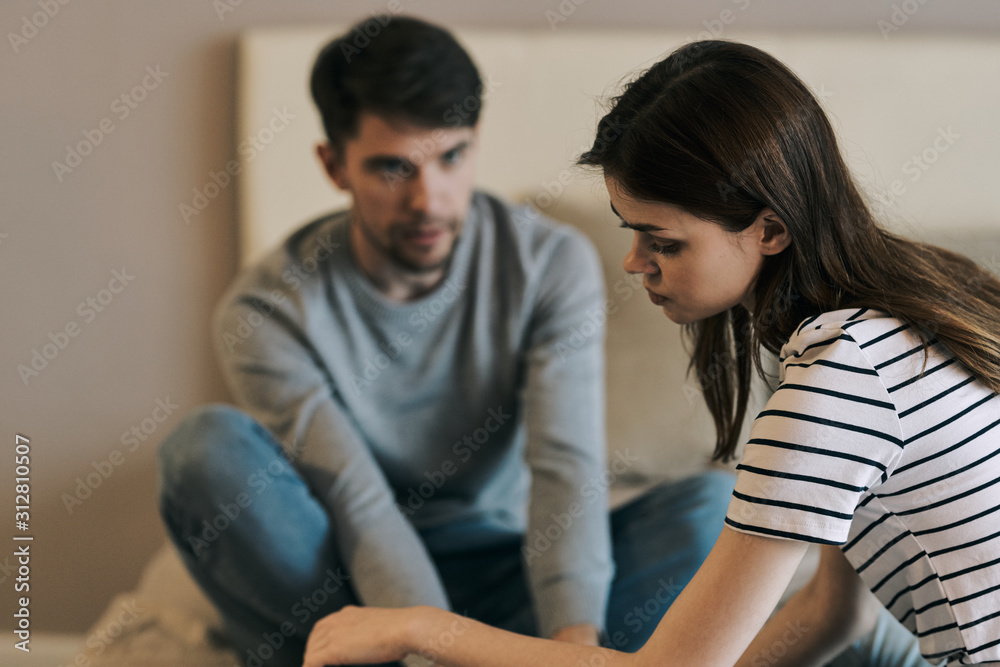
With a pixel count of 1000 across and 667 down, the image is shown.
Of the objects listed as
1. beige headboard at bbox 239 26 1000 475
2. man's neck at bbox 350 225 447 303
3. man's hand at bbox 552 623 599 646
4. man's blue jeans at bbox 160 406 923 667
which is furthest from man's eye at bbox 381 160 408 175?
man's hand at bbox 552 623 599 646

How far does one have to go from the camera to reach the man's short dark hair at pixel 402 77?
0.99m

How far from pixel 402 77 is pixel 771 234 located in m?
0.61

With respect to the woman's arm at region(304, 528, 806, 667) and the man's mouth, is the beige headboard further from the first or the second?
the woman's arm at region(304, 528, 806, 667)

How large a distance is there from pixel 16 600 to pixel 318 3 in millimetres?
1185

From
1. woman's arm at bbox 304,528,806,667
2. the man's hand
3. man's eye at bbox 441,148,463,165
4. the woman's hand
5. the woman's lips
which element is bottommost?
the man's hand

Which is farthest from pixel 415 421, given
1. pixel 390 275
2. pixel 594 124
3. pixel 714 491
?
pixel 594 124

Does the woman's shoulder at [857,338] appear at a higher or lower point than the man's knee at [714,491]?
higher

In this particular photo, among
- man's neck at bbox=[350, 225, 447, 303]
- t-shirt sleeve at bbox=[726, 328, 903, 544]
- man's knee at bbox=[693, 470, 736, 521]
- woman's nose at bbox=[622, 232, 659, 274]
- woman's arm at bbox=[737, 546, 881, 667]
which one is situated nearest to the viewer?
t-shirt sleeve at bbox=[726, 328, 903, 544]

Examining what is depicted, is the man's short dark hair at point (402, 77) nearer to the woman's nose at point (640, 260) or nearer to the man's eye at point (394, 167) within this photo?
the man's eye at point (394, 167)

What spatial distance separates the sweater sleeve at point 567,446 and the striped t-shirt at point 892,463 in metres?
0.39

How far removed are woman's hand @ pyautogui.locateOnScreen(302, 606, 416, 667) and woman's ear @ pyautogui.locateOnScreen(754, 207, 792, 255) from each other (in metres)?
0.40

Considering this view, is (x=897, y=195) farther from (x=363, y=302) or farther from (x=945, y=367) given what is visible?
(x=363, y=302)

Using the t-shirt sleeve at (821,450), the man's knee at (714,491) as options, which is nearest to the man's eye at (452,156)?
the man's knee at (714,491)

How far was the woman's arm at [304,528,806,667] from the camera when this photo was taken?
1.59 ft
